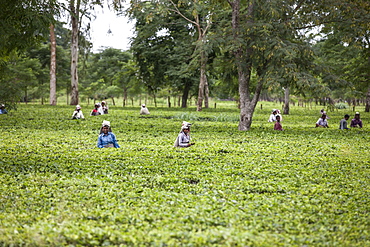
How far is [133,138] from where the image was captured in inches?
583

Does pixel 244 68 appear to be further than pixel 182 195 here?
Yes

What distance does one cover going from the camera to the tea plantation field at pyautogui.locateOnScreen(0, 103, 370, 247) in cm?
518

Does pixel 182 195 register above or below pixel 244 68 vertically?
below

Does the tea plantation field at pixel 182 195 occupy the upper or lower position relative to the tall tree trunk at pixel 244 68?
lower

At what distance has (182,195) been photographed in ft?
22.8

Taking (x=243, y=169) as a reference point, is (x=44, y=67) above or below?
above

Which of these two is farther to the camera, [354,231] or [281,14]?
[281,14]

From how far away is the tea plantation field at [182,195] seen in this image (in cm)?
518

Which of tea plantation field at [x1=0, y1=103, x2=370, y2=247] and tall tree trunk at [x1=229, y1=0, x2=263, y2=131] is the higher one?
tall tree trunk at [x1=229, y1=0, x2=263, y2=131]

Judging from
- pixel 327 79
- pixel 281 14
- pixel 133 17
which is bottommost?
pixel 327 79

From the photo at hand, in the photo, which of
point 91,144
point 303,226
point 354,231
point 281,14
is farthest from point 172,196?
point 281,14

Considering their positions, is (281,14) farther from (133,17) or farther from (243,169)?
(133,17)

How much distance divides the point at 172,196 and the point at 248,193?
155 centimetres

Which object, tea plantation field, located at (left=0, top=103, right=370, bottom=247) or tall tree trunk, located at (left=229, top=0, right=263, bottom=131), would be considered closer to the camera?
tea plantation field, located at (left=0, top=103, right=370, bottom=247)
